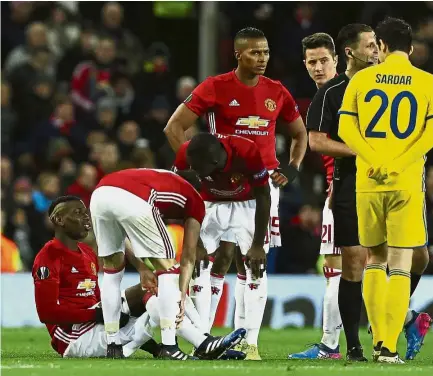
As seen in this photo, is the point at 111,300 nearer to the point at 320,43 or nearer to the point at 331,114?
the point at 331,114

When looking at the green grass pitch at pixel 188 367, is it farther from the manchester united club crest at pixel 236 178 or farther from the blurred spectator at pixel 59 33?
the blurred spectator at pixel 59 33

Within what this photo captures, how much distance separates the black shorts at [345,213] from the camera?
29.8 ft

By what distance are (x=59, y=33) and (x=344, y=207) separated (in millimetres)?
9587

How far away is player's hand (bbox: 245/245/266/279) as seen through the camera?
30.0 feet

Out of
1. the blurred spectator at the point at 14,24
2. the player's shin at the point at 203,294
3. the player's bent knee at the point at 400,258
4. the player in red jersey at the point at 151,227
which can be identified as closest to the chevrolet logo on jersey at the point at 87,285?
the player in red jersey at the point at 151,227

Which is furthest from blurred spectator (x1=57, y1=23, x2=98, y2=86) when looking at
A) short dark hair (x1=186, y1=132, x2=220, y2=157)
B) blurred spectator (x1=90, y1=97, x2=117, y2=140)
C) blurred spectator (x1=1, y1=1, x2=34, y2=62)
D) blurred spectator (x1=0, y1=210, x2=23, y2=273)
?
short dark hair (x1=186, y1=132, x2=220, y2=157)

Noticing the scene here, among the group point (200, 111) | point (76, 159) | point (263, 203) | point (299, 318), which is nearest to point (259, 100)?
point (200, 111)

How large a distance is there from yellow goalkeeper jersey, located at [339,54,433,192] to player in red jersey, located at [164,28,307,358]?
1.57 metres

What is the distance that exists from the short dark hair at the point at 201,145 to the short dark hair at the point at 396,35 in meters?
1.33

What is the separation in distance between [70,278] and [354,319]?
2.06m

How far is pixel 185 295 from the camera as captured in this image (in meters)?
8.83

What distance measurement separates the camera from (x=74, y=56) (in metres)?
17.5

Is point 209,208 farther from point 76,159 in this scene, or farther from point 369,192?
point 76,159

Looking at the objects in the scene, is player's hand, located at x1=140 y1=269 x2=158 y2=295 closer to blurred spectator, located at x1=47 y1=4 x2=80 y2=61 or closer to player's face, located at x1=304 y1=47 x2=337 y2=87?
player's face, located at x1=304 y1=47 x2=337 y2=87
